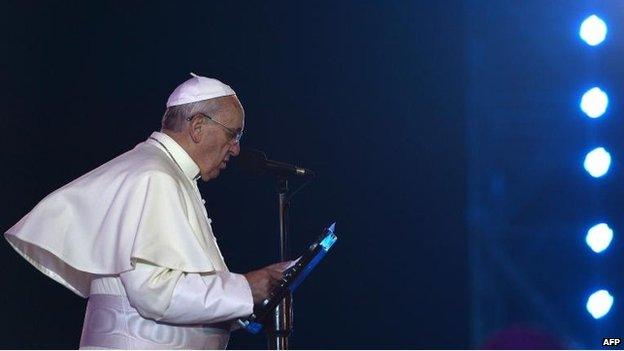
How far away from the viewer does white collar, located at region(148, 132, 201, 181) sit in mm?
3191

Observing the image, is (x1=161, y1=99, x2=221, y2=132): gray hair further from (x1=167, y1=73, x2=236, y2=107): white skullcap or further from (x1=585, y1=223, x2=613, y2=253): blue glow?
(x1=585, y1=223, x2=613, y2=253): blue glow

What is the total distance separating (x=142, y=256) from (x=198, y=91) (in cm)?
76

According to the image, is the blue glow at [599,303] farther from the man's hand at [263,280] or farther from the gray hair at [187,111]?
the gray hair at [187,111]

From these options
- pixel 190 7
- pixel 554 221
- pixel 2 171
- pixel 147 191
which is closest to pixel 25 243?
pixel 147 191

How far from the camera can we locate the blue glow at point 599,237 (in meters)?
4.91

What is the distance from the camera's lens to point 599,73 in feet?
16.3

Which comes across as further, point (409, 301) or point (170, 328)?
point (409, 301)

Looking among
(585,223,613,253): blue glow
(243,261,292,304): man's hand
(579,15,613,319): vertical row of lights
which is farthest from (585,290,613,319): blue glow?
(243,261,292,304): man's hand

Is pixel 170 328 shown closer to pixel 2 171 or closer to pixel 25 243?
pixel 25 243

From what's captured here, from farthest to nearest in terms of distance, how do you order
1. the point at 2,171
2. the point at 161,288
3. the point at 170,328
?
the point at 2,171 < the point at 170,328 < the point at 161,288

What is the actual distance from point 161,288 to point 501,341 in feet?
8.87

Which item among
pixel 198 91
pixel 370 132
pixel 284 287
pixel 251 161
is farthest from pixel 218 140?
pixel 370 132

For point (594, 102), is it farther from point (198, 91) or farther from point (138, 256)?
point (138, 256)

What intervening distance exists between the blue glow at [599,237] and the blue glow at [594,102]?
0.60 m
